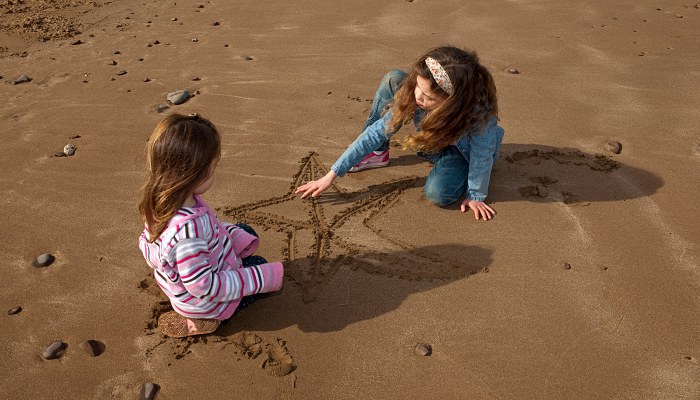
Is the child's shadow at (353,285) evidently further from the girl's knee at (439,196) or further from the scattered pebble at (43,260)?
the scattered pebble at (43,260)

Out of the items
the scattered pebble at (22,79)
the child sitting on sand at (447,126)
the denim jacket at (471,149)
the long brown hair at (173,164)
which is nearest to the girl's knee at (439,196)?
the child sitting on sand at (447,126)

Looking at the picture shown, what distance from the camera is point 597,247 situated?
3.26m

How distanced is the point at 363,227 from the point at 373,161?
0.77 meters

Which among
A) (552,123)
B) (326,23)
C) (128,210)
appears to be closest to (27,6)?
(326,23)

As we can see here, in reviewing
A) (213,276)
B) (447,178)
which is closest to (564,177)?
(447,178)

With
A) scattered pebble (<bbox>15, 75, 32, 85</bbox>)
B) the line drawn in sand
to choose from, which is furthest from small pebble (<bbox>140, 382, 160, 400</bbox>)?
scattered pebble (<bbox>15, 75, 32, 85</bbox>)

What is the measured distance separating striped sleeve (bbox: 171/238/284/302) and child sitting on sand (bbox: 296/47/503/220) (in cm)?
101

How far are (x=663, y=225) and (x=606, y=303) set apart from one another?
0.94 metres

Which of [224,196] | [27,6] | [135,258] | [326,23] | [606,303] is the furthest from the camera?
[27,6]

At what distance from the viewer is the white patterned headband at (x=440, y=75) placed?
10.4ft

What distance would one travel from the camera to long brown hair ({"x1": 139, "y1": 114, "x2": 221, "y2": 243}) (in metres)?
2.28

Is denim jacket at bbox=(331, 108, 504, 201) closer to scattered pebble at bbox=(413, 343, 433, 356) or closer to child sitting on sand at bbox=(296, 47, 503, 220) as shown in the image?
child sitting on sand at bbox=(296, 47, 503, 220)

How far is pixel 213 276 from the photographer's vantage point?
2424mm

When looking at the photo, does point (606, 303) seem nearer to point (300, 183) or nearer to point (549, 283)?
point (549, 283)
